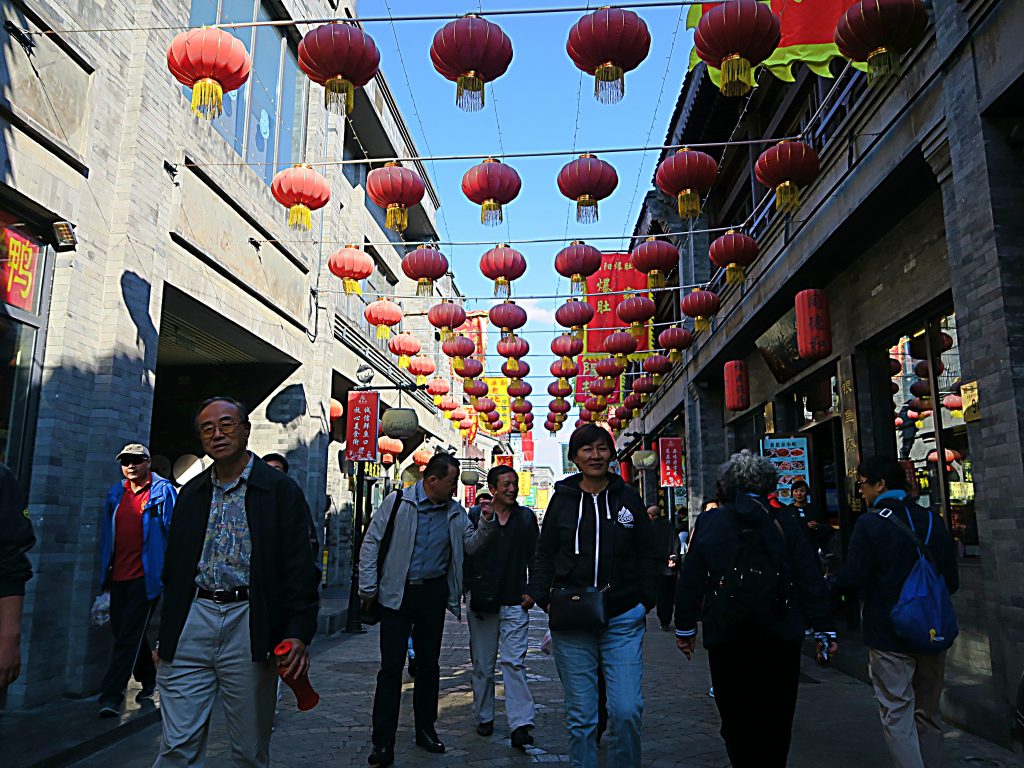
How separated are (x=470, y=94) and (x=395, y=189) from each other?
2.32 m

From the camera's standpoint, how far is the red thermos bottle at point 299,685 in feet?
9.95

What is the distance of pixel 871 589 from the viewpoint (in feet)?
Answer: 14.0

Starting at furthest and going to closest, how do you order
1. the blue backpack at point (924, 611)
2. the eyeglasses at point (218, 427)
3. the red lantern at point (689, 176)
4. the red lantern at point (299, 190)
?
the red lantern at point (299, 190)
the red lantern at point (689, 176)
the blue backpack at point (924, 611)
the eyeglasses at point (218, 427)

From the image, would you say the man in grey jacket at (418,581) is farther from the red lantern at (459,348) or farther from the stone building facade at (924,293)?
the red lantern at (459,348)

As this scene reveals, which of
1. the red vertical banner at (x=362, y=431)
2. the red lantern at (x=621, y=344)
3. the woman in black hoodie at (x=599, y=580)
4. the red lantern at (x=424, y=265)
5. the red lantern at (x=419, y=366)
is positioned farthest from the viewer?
the red lantern at (x=419, y=366)

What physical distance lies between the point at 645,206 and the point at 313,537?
20.1 m

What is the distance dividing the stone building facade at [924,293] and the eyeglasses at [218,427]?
552cm

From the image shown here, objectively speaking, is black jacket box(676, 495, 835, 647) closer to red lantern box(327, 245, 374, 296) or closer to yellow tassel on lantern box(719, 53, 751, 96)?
yellow tassel on lantern box(719, 53, 751, 96)

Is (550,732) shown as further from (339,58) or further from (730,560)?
(339,58)

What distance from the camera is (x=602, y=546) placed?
13.0 feet

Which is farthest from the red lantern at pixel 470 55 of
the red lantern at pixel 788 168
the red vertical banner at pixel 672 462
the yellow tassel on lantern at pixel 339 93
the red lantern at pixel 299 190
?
the red vertical banner at pixel 672 462

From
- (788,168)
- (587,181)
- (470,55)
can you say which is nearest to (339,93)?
(470,55)

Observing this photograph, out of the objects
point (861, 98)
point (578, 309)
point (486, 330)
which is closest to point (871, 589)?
point (861, 98)

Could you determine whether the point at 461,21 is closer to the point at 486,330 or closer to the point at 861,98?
the point at 861,98
